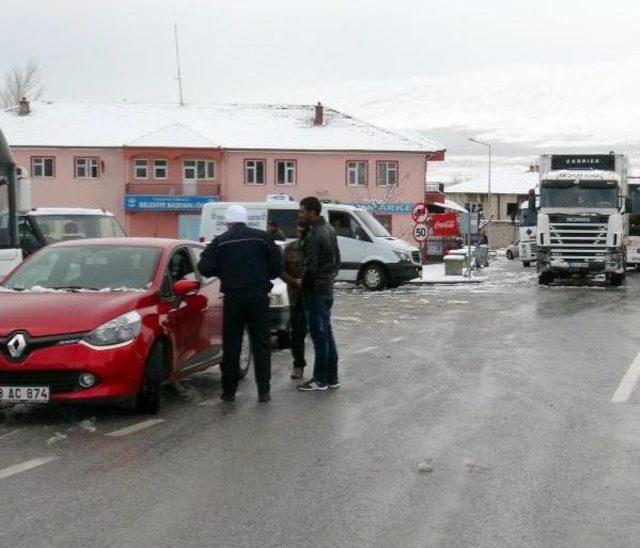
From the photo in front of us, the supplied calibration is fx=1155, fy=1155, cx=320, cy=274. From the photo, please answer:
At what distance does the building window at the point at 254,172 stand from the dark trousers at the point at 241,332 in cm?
5572

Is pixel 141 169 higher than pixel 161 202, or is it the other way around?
pixel 141 169

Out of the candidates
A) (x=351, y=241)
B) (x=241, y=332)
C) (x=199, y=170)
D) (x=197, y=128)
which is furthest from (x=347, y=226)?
(x=197, y=128)

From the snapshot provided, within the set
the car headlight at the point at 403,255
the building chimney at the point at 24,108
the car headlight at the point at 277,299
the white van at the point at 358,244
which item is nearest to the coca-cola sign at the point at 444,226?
the car headlight at the point at 403,255

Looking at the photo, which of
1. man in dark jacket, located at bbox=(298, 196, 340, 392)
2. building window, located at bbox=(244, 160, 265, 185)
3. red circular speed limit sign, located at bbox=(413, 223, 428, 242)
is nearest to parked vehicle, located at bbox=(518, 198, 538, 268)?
red circular speed limit sign, located at bbox=(413, 223, 428, 242)

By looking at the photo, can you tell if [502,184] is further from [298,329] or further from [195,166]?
[298,329]

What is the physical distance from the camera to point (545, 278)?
105 feet

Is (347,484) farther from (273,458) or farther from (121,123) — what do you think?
(121,123)

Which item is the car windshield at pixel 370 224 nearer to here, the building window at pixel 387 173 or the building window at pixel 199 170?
the building window at pixel 387 173

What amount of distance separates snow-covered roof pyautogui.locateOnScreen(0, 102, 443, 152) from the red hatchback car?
177 feet

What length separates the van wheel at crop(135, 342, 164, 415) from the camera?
364 inches

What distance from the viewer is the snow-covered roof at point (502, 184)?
125062 millimetres

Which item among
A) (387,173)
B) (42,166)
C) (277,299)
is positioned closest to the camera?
(277,299)

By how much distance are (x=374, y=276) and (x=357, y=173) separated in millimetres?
36852

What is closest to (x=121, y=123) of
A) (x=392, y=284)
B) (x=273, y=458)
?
(x=392, y=284)
